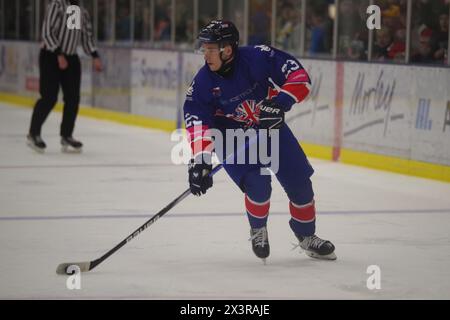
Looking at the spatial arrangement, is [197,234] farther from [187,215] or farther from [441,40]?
[441,40]

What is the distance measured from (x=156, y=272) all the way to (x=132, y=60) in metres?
9.23

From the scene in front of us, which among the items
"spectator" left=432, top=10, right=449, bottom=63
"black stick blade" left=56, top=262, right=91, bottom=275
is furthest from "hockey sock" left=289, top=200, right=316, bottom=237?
"spectator" left=432, top=10, right=449, bottom=63

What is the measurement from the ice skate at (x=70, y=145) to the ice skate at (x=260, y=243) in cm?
525

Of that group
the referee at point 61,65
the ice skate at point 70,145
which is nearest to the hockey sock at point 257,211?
the referee at point 61,65

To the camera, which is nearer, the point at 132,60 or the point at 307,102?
the point at 307,102

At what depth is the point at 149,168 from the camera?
1023cm

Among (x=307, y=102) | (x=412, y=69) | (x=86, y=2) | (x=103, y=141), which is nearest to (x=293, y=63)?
(x=412, y=69)

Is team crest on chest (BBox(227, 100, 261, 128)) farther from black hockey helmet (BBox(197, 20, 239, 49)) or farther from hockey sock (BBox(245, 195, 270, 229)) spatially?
hockey sock (BBox(245, 195, 270, 229))

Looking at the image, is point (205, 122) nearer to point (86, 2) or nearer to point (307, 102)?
point (307, 102)

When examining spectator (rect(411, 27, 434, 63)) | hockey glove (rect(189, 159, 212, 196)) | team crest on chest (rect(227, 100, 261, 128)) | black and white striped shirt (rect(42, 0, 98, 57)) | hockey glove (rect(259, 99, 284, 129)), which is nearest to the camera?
hockey glove (rect(259, 99, 284, 129))

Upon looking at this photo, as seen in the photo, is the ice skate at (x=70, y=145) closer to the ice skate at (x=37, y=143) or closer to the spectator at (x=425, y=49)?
the ice skate at (x=37, y=143)

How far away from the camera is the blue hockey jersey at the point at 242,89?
19.0 feet

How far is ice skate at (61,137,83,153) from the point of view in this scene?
36.2ft

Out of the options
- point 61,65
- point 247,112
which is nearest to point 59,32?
point 61,65
